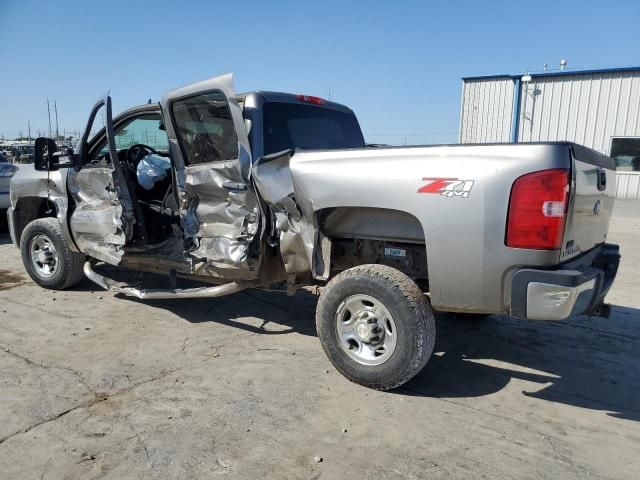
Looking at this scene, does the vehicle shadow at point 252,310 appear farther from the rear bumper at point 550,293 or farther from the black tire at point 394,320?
the rear bumper at point 550,293

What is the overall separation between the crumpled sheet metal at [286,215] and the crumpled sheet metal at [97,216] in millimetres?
1690

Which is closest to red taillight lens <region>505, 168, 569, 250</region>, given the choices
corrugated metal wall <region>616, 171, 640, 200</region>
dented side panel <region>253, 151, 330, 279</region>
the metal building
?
dented side panel <region>253, 151, 330, 279</region>

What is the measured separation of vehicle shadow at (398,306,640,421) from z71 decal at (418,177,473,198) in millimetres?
1367

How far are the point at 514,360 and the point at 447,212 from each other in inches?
66.8

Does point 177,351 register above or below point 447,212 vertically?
below

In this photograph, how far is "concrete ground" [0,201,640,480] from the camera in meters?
2.65

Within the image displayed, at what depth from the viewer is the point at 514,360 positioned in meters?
4.05

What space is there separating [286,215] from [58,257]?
3273mm

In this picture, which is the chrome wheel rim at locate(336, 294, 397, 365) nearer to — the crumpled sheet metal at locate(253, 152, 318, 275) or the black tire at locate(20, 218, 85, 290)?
the crumpled sheet metal at locate(253, 152, 318, 275)

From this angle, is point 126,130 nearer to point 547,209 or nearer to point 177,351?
point 177,351

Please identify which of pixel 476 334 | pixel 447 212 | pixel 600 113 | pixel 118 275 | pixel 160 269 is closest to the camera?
pixel 447 212

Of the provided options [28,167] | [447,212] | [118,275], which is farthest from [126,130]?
[447,212]

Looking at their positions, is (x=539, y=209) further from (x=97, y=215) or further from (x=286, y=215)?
(x=97, y=215)

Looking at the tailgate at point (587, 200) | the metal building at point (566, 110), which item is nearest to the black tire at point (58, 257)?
the tailgate at point (587, 200)
